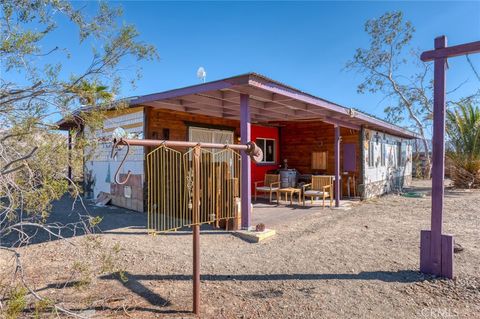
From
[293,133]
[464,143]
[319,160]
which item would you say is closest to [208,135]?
[293,133]

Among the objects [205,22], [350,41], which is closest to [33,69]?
[205,22]

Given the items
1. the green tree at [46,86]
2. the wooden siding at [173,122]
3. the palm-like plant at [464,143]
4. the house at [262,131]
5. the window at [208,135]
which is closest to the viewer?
the green tree at [46,86]

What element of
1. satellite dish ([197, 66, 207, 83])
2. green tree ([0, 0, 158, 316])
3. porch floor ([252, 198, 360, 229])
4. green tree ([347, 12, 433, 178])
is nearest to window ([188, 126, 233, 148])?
satellite dish ([197, 66, 207, 83])

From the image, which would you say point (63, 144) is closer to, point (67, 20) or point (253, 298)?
point (67, 20)

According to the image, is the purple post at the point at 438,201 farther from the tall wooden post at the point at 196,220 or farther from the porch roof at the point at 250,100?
the tall wooden post at the point at 196,220

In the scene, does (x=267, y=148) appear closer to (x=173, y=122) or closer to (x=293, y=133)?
(x=293, y=133)

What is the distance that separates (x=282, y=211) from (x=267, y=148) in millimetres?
4303

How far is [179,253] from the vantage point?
4617mm

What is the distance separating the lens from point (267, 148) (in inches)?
468

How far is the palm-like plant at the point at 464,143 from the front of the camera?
42.8 feet

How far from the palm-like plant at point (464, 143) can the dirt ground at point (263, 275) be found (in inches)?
352

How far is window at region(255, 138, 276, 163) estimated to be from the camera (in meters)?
11.6

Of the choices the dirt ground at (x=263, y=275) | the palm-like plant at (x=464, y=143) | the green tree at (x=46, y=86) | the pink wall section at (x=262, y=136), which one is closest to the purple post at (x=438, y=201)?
the dirt ground at (x=263, y=275)

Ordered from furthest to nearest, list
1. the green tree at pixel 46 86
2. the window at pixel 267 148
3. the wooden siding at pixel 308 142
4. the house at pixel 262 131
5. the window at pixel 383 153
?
1. the window at pixel 383 153
2. the window at pixel 267 148
3. the wooden siding at pixel 308 142
4. the house at pixel 262 131
5. the green tree at pixel 46 86
